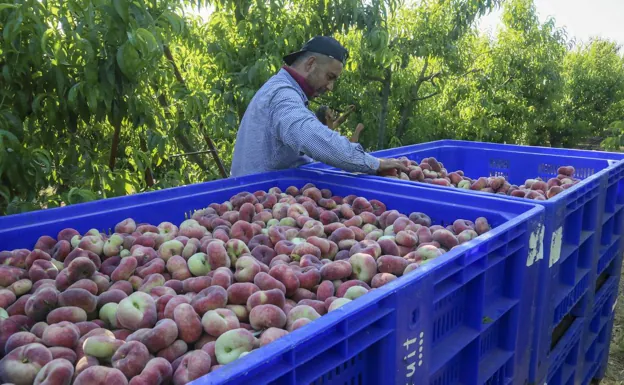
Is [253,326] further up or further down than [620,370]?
further up

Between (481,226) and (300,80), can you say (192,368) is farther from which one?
(300,80)

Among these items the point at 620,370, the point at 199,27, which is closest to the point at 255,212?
the point at 620,370

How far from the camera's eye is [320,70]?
8.75ft

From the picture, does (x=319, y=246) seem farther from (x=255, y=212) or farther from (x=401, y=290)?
(x=401, y=290)

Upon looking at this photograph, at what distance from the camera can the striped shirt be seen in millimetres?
2086

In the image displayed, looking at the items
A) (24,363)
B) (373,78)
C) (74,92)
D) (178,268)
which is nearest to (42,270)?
(178,268)

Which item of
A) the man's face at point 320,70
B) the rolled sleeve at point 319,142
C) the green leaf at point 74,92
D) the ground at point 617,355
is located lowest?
the ground at point 617,355

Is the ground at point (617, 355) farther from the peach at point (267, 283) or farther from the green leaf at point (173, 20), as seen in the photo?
the green leaf at point (173, 20)

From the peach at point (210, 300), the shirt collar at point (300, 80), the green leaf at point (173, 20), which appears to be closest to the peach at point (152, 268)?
the peach at point (210, 300)

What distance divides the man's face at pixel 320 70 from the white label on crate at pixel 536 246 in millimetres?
1481

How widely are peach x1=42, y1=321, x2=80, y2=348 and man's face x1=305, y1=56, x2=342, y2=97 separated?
1935 mm

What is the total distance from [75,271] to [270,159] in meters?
1.31

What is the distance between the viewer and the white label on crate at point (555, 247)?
1.64 meters

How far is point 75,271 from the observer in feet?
4.16
